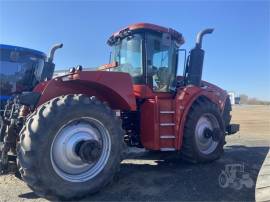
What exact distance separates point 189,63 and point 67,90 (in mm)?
3125

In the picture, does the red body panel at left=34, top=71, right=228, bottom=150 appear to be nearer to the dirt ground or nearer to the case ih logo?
the dirt ground

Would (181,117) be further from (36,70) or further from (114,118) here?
(36,70)

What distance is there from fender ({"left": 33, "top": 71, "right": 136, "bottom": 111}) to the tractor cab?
38.6 inches

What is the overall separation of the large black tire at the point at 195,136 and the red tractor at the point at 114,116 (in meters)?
0.02

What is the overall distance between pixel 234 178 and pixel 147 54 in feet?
9.02

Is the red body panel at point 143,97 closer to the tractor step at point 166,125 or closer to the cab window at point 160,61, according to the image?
the tractor step at point 166,125

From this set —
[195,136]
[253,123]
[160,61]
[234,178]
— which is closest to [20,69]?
[160,61]

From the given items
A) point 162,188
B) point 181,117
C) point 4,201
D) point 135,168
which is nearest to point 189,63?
point 181,117

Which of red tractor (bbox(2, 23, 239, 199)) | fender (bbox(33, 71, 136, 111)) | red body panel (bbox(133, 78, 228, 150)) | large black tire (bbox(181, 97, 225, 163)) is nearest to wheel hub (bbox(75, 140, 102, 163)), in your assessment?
red tractor (bbox(2, 23, 239, 199))

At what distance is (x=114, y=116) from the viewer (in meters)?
5.51

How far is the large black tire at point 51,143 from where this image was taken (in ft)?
15.0

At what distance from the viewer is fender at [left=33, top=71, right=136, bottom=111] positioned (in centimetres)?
548

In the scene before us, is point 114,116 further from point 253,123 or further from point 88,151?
point 253,123

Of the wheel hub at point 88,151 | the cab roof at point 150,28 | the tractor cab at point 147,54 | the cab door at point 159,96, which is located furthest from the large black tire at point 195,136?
the wheel hub at point 88,151
